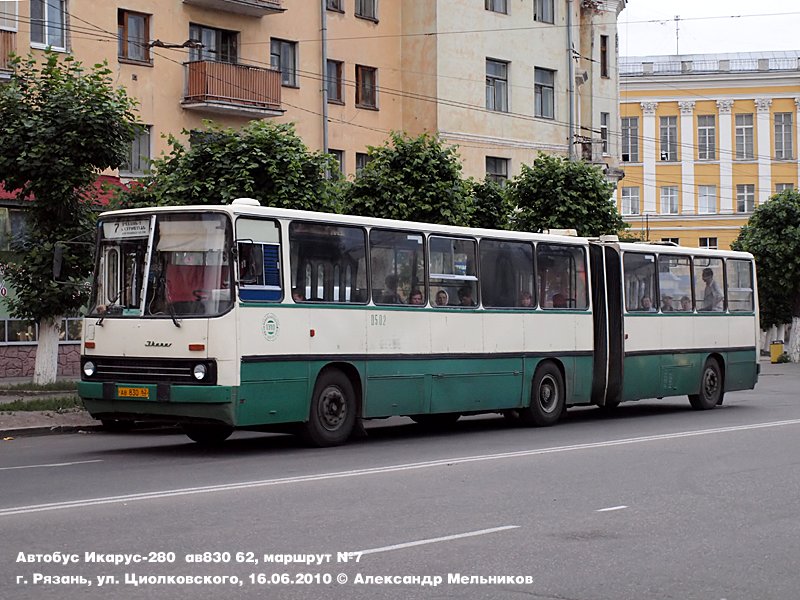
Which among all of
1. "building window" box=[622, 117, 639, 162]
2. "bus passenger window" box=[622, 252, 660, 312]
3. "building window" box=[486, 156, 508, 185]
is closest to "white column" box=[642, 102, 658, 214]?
"building window" box=[622, 117, 639, 162]

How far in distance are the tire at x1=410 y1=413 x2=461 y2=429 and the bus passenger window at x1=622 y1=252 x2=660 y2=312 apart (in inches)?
150

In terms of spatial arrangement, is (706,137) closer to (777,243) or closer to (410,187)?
(777,243)

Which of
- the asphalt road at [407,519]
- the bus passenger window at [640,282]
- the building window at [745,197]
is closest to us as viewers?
the asphalt road at [407,519]

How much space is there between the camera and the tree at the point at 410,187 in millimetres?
29152

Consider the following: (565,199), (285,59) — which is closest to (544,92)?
(285,59)

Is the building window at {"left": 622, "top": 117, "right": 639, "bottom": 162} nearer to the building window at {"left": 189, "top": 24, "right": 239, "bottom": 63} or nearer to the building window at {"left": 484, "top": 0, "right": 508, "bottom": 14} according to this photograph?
the building window at {"left": 484, "top": 0, "right": 508, "bottom": 14}

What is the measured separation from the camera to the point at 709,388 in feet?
83.5

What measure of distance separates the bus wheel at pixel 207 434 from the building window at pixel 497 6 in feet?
97.6

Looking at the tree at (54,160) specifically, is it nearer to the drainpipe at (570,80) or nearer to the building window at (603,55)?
the drainpipe at (570,80)

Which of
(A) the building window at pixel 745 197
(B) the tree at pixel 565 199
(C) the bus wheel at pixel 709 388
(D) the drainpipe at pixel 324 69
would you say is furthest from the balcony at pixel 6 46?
(A) the building window at pixel 745 197

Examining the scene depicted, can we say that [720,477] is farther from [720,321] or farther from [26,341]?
[26,341]

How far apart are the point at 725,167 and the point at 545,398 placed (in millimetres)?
63937

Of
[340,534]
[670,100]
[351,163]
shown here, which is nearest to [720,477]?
[340,534]

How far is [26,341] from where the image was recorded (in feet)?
104
